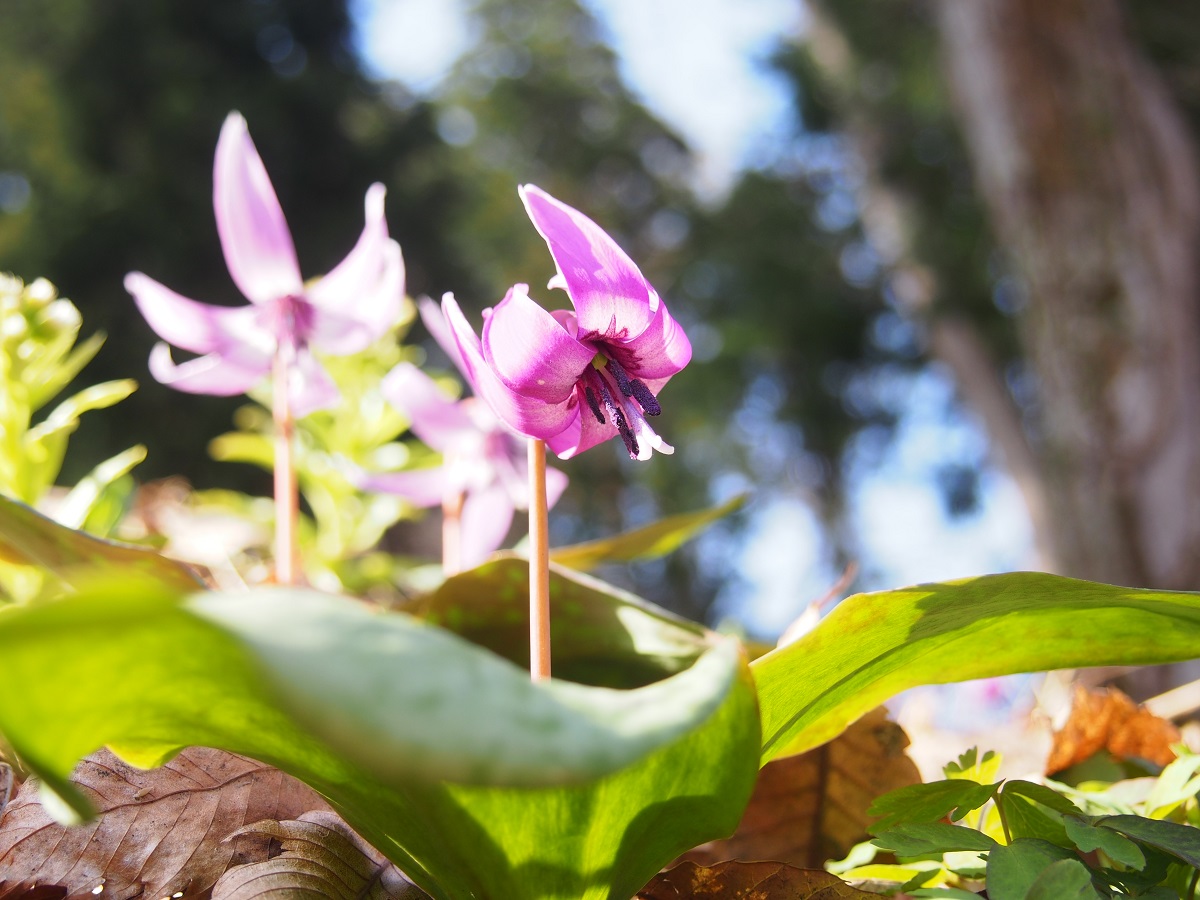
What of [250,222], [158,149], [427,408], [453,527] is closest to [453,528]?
[453,527]

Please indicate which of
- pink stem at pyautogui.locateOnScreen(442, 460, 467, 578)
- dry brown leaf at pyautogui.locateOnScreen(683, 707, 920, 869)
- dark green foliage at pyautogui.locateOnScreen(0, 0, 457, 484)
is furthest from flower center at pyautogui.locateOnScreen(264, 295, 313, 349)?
dark green foliage at pyautogui.locateOnScreen(0, 0, 457, 484)

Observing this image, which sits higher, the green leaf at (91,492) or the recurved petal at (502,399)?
the recurved petal at (502,399)

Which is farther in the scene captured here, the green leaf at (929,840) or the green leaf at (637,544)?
the green leaf at (637,544)

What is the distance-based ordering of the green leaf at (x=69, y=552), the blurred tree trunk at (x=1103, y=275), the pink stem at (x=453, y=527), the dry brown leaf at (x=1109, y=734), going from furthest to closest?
1. the blurred tree trunk at (x=1103, y=275)
2. the pink stem at (x=453, y=527)
3. the dry brown leaf at (x=1109, y=734)
4. the green leaf at (x=69, y=552)

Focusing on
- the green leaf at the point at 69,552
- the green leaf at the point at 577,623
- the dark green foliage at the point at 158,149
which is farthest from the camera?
the dark green foliage at the point at 158,149

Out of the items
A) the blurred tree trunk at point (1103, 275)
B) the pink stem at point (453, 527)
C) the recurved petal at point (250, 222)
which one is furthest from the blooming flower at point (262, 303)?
the blurred tree trunk at point (1103, 275)

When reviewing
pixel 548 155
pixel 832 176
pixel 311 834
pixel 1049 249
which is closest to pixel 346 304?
pixel 311 834

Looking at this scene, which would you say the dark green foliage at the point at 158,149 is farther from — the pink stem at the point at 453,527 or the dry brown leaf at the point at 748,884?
the dry brown leaf at the point at 748,884
